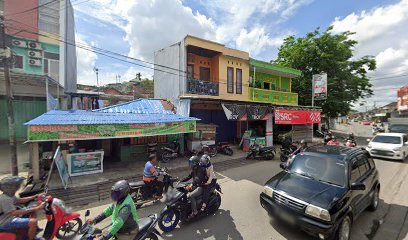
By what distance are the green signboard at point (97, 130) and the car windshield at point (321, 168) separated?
5.48m

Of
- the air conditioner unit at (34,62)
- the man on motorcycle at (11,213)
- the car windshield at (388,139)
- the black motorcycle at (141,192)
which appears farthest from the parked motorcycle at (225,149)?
the air conditioner unit at (34,62)

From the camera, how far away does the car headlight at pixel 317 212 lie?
10.1 feet

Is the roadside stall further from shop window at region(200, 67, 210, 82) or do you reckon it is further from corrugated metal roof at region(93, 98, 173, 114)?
shop window at region(200, 67, 210, 82)

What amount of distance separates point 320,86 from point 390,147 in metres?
7.85

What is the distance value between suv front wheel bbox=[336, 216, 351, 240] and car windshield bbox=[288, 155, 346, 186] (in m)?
0.68

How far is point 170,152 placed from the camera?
9.62 metres

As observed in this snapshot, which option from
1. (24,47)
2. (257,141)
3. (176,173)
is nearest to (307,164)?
(176,173)

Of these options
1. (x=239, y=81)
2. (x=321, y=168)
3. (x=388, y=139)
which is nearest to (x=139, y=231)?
(x=321, y=168)

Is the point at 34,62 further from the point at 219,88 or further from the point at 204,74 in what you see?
the point at 219,88

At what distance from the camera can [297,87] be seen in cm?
2036

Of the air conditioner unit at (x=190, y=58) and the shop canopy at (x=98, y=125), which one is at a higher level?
the air conditioner unit at (x=190, y=58)

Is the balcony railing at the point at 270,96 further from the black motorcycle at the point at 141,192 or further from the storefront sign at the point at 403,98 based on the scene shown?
the storefront sign at the point at 403,98

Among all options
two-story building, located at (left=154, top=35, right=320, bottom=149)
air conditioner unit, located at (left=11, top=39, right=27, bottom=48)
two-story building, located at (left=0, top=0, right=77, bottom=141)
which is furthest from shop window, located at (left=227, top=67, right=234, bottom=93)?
air conditioner unit, located at (left=11, top=39, right=27, bottom=48)

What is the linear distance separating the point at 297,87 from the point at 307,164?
723 inches
